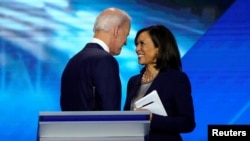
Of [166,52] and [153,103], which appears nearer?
[153,103]

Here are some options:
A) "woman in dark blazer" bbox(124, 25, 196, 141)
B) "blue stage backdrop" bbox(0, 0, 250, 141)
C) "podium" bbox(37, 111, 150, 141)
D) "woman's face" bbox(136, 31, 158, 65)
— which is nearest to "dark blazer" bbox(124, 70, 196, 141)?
"woman in dark blazer" bbox(124, 25, 196, 141)

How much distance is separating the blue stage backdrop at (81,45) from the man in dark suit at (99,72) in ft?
6.18

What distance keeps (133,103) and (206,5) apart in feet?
6.69

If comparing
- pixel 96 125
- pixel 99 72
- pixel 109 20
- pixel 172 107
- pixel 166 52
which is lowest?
pixel 96 125

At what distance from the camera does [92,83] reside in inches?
93.4

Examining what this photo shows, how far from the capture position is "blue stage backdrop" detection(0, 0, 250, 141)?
4.37 meters

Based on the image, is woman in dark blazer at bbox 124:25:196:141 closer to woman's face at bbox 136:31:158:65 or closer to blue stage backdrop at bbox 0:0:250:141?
woman's face at bbox 136:31:158:65

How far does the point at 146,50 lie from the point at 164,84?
0.67ft

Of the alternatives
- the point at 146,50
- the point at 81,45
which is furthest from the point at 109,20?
the point at 81,45

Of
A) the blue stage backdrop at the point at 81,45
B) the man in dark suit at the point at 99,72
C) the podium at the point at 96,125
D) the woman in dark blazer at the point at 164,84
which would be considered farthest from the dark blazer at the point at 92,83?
the blue stage backdrop at the point at 81,45

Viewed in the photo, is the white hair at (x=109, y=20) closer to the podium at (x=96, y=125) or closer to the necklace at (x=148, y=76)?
the necklace at (x=148, y=76)

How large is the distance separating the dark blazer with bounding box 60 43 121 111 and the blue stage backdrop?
6.37ft

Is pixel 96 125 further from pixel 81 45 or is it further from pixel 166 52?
pixel 81 45

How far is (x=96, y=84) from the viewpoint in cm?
236
